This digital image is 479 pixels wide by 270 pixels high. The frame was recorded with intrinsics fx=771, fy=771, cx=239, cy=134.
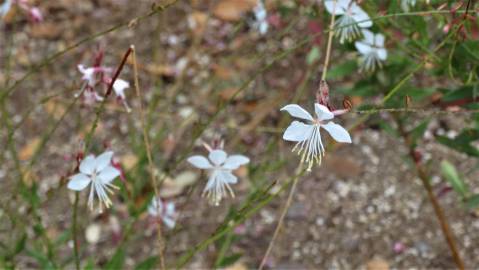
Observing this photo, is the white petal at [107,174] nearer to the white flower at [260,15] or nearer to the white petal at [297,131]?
the white petal at [297,131]

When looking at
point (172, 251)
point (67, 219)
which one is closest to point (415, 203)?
point (172, 251)

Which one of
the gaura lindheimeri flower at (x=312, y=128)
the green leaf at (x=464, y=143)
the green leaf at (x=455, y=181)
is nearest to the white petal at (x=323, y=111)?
the gaura lindheimeri flower at (x=312, y=128)

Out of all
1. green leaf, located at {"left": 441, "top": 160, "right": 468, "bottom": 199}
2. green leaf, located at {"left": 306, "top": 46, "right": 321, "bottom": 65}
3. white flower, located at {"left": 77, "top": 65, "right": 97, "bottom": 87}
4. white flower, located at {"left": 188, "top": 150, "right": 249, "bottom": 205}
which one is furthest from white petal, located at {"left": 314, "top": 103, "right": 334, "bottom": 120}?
green leaf, located at {"left": 306, "top": 46, "right": 321, "bottom": 65}

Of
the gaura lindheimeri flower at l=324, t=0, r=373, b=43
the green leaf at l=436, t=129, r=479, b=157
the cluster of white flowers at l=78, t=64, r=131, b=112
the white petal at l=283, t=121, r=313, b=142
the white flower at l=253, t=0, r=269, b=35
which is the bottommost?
the green leaf at l=436, t=129, r=479, b=157

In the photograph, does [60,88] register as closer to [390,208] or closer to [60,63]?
[60,63]

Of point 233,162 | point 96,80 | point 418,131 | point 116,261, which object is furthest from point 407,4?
point 116,261

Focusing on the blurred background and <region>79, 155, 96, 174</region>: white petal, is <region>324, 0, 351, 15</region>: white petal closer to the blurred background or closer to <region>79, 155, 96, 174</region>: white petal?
the blurred background
